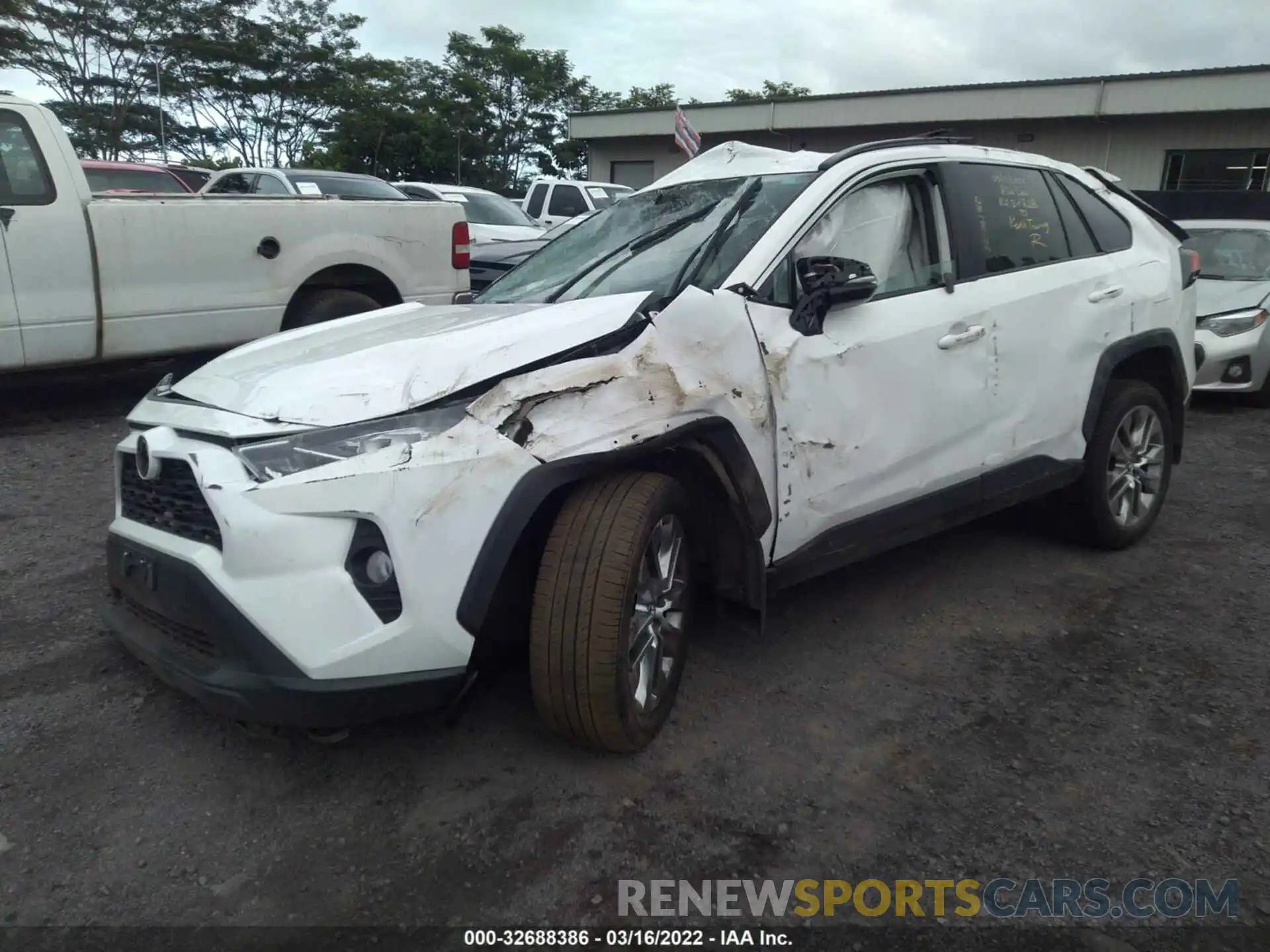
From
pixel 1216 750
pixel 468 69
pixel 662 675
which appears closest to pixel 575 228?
pixel 662 675

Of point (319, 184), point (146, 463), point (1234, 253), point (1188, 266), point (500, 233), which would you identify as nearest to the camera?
point (146, 463)

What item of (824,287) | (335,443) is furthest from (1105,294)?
(335,443)

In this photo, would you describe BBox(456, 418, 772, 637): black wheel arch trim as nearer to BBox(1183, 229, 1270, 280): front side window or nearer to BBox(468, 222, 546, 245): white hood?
BBox(1183, 229, 1270, 280): front side window

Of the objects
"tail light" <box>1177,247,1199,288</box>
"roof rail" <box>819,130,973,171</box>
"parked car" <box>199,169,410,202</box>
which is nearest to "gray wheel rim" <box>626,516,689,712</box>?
"roof rail" <box>819,130,973,171</box>

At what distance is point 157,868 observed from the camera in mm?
2506

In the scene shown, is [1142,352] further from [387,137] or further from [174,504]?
[387,137]

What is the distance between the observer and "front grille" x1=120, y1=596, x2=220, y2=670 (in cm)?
267

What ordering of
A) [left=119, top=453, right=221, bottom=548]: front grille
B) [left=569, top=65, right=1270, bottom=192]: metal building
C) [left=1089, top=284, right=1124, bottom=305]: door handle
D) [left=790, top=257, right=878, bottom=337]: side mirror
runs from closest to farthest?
[left=119, top=453, right=221, bottom=548]: front grille → [left=790, top=257, right=878, bottom=337]: side mirror → [left=1089, top=284, right=1124, bottom=305]: door handle → [left=569, top=65, right=1270, bottom=192]: metal building

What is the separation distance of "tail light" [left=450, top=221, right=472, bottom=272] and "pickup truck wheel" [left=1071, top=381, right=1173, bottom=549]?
509 cm

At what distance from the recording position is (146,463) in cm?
280

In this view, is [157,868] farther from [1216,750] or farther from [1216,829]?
[1216,750]

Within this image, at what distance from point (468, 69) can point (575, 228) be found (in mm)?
37882

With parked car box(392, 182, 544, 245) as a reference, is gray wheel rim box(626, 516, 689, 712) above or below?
below

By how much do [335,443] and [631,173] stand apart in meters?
26.5
